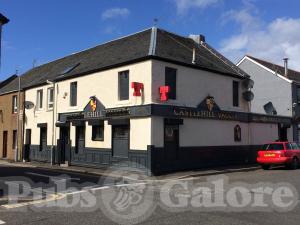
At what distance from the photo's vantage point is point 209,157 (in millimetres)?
21375

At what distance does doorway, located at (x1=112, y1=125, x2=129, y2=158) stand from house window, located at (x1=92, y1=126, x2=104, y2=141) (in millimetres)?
1249

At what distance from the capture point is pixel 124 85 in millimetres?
20172

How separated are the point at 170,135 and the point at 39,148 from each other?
39.6 ft

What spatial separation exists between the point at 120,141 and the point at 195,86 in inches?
203

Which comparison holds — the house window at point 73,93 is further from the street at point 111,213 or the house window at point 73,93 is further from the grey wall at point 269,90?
the grey wall at point 269,90

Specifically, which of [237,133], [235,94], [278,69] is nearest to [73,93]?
[235,94]

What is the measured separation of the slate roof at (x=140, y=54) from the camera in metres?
19.9

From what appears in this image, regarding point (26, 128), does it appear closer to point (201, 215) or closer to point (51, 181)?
point (51, 181)

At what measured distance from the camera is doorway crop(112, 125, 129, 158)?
19656 mm

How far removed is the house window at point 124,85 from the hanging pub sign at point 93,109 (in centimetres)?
156

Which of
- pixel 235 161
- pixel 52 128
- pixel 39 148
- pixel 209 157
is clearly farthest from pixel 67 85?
pixel 235 161

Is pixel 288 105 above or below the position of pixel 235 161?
above

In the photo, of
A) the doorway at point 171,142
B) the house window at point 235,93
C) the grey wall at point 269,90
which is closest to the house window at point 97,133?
the doorway at point 171,142

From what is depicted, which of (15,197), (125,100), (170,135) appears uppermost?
(125,100)
